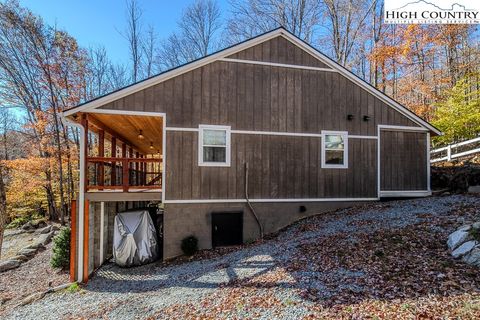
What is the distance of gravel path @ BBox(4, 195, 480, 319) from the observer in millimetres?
4699

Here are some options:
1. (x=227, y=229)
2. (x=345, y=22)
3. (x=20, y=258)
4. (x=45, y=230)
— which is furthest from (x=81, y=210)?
(x=345, y=22)

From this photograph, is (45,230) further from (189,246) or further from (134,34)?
(134,34)

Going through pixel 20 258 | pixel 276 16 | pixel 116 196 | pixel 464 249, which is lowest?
pixel 20 258

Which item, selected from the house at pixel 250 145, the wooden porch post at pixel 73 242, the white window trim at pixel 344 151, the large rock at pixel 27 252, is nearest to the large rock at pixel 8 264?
the large rock at pixel 27 252

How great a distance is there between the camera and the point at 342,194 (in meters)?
9.81

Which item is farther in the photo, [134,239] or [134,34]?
[134,34]

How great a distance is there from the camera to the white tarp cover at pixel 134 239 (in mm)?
8367

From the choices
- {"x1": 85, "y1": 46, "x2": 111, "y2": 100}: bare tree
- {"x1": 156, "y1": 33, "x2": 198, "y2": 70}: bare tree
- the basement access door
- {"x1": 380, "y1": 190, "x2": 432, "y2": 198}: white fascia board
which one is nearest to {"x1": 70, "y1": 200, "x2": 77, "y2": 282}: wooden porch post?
the basement access door

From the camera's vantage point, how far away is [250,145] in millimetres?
9172

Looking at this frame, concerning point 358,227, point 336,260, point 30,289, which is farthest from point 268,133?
point 30,289

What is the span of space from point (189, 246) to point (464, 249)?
637 cm

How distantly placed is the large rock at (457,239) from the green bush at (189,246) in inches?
240

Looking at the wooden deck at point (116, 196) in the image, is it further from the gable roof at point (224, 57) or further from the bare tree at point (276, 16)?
the bare tree at point (276, 16)

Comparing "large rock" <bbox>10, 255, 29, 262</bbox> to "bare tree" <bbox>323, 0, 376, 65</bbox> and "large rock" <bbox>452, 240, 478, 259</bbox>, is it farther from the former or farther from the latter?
"bare tree" <bbox>323, 0, 376, 65</bbox>
